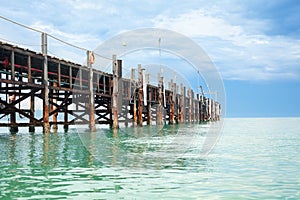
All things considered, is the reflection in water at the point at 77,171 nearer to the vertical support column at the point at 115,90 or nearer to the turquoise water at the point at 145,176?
the turquoise water at the point at 145,176

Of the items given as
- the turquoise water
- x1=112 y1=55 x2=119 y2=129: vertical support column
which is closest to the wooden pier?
x1=112 y1=55 x2=119 y2=129: vertical support column

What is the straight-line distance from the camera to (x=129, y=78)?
1483 inches

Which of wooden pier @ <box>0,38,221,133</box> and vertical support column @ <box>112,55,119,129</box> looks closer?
wooden pier @ <box>0,38,221,133</box>

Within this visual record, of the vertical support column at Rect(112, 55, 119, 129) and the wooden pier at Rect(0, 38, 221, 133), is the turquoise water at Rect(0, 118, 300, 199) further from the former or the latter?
the vertical support column at Rect(112, 55, 119, 129)

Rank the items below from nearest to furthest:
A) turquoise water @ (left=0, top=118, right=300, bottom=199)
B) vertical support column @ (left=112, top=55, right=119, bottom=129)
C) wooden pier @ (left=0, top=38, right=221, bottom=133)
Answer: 1. turquoise water @ (left=0, top=118, right=300, bottom=199)
2. wooden pier @ (left=0, top=38, right=221, bottom=133)
3. vertical support column @ (left=112, top=55, right=119, bottom=129)

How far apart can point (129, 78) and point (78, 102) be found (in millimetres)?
8287

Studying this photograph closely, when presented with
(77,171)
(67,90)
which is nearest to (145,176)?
(77,171)

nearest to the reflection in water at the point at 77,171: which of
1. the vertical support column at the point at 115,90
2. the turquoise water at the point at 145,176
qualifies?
the turquoise water at the point at 145,176

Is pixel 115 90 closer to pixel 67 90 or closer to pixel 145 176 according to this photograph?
pixel 67 90

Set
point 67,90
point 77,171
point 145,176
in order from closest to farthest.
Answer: point 145,176, point 77,171, point 67,90

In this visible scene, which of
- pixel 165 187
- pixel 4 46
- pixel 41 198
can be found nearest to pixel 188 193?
pixel 165 187

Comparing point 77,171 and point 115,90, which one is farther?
point 115,90

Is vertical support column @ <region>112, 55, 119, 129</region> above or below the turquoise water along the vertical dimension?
above

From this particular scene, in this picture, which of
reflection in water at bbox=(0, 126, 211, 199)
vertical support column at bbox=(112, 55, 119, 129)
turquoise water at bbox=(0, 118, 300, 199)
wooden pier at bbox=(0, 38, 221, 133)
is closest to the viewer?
turquoise water at bbox=(0, 118, 300, 199)
